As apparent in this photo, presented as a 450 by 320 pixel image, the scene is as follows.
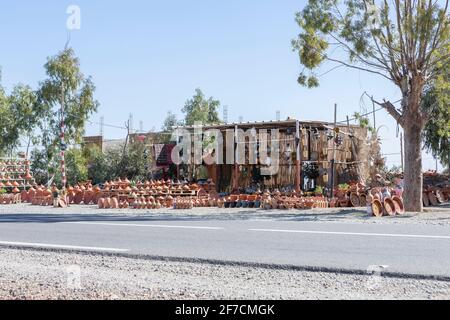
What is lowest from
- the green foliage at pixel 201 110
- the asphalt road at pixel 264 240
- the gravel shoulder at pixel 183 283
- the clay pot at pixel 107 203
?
the gravel shoulder at pixel 183 283

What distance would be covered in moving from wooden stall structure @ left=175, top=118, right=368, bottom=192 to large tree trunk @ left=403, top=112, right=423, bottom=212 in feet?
29.2

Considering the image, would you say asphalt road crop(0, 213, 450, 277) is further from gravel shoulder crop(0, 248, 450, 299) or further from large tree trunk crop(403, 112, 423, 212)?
large tree trunk crop(403, 112, 423, 212)

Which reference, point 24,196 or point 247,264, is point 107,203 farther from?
point 247,264

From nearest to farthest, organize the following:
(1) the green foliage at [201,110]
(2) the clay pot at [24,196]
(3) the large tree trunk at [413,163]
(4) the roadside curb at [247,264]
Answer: (4) the roadside curb at [247,264]
(3) the large tree trunk at [413,163]
(2) the clay pot at [24,196]
(1) the green foliage at [201,110]

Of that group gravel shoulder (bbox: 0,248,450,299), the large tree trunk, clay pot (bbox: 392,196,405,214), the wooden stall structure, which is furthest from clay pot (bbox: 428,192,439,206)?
gravel shoulder (bbox: 0,248,450,299)

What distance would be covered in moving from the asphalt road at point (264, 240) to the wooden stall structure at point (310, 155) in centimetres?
1347

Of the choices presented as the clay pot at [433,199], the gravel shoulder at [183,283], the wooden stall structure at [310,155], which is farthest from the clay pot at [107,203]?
the gravel shoulder at [183,283]

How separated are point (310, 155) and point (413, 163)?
10.6m

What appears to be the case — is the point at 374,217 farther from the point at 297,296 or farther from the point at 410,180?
the point at 297,296

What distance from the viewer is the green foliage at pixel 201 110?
148ft

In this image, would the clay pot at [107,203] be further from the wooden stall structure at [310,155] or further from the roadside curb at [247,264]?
the roadside curb at [247,264]

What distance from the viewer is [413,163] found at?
19.5m

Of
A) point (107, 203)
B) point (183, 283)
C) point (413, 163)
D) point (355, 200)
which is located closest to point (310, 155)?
point (355, 200)
